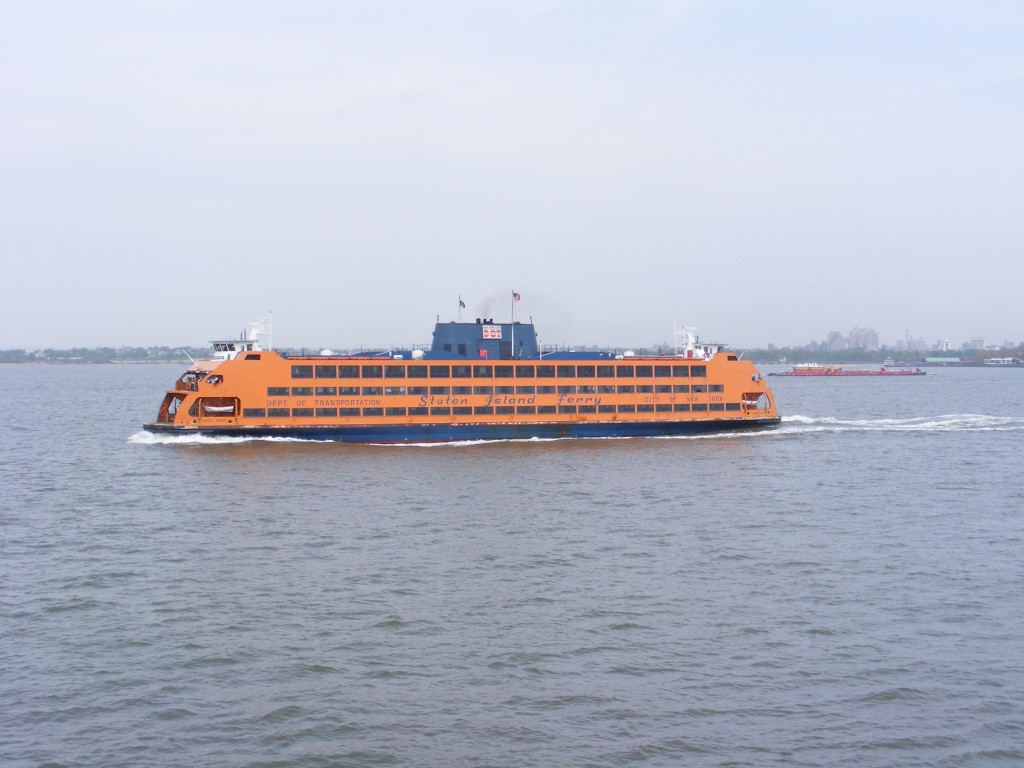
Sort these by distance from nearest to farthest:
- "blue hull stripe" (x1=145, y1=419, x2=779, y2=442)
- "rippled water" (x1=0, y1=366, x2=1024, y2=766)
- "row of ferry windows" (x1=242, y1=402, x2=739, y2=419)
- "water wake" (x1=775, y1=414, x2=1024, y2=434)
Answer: "rippled water" (x1=0, y1=366, x2=1024, y2=766)
"blue hull stripe" (x1=145, y1=419, x2=779, y2=442)
"row of ferry windows" (x1=242, y1=402, x2=739, y2=419)
"water wake" (x1=775, y1=414, x2=1024, y2=434)

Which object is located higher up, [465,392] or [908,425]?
[465,392]

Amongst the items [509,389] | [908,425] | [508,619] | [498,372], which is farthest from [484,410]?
[508,619]

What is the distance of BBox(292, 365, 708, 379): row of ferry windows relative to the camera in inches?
2402

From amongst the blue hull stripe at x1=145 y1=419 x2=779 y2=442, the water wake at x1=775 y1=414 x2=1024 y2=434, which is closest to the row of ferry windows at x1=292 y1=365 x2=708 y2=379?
the blue hull stripe at x1=145 y1=419 x2=779 y2=442

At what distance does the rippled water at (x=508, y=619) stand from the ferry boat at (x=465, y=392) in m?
10.9

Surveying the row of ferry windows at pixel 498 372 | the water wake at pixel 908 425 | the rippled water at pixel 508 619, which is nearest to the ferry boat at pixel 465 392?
the row of ferry windows at pixel 498 372

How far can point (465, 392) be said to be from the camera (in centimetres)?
6372

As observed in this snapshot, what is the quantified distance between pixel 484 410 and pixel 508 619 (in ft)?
129

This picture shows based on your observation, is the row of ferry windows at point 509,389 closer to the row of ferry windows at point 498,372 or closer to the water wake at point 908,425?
the row of ferry windows at point 498,372

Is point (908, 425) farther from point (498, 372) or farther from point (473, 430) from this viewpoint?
point (473, 430)

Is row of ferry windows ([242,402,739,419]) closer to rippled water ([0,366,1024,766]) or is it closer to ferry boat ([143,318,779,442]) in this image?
ferry boat ([143,318,779,442])

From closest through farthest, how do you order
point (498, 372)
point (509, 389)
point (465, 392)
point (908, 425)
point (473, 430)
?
1. point (473, 430)
2. point (465, 392)
3. point (498, 372)
4. point (509, 389)
5. point (908, 425)

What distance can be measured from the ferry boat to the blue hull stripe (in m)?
0.07

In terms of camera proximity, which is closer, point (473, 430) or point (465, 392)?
point (473, 430)
